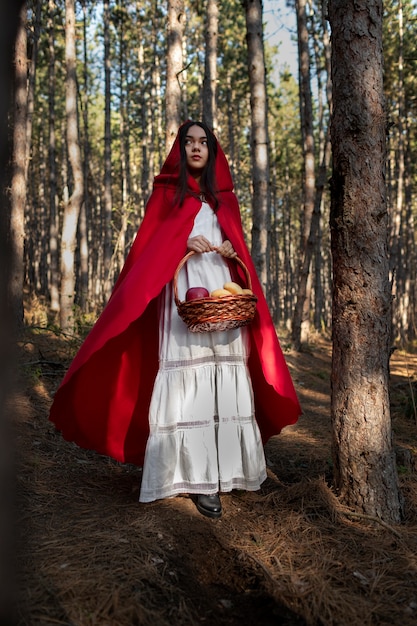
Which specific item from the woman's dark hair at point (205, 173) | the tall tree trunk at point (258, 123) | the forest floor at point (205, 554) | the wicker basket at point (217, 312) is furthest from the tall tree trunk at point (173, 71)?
the forest floor at point (205, 554)

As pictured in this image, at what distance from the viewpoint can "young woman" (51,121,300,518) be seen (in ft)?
10.7

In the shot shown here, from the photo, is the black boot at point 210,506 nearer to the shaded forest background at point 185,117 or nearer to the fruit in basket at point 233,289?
the fruit in basket at point 233,289

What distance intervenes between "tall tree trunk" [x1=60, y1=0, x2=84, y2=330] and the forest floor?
20.4ft

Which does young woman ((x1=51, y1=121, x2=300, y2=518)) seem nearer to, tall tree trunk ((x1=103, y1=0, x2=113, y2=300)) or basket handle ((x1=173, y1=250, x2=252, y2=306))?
basket handle ((x1=173, y1=250, x2=252, y2=306))

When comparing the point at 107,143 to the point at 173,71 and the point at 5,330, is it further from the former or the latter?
the point at 5,330

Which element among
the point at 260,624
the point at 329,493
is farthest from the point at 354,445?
the point at 260,624

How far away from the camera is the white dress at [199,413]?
3248 mm

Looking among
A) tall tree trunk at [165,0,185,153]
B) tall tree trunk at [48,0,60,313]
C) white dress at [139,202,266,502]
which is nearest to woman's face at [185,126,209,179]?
white dress at [139,202,266,502]

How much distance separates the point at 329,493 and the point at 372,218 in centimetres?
165

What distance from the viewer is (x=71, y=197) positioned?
940 cm

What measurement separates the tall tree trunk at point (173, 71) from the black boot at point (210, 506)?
5.38m

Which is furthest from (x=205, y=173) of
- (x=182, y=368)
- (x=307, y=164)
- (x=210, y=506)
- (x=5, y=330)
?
(x=307, y=164)

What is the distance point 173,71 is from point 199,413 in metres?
5.86

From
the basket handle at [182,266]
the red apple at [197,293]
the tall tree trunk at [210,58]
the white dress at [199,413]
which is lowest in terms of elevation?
the white dress at [199,413]
